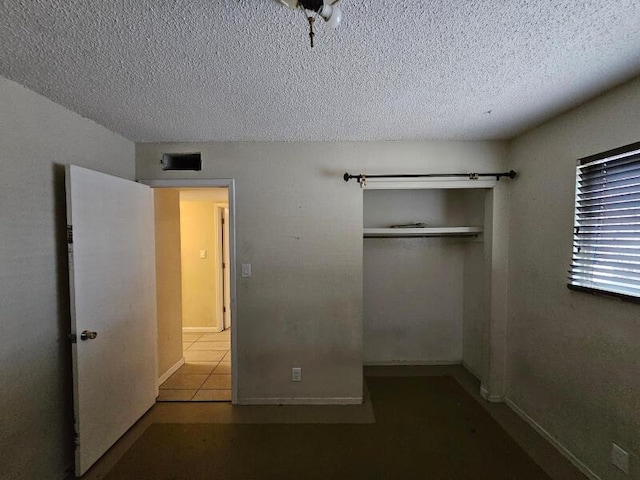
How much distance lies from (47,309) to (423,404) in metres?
2.78

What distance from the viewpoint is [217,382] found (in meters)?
2.90

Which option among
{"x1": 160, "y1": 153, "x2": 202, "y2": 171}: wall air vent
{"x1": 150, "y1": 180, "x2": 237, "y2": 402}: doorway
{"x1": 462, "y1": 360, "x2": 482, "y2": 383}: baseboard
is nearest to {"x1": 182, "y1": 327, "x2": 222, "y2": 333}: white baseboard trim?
{"x1": 150, "y1": 180, "x2": 237, "y2": 402}: doorway

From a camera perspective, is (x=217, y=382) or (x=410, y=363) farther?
(x=410, y=363)

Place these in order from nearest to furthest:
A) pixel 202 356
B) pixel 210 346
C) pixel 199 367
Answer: pixel 199 367 < pixel 202 356 < pixel 210 346

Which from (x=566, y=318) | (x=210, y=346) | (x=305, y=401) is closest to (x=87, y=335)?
(x=305, y=401)

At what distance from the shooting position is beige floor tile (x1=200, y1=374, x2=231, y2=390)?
280cm

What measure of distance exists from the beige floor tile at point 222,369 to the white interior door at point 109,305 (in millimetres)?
710

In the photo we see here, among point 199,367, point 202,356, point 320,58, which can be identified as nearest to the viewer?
point 320,58

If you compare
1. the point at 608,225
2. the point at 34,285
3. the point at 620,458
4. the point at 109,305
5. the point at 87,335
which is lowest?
the point at 620,458

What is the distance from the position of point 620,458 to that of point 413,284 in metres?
1.85

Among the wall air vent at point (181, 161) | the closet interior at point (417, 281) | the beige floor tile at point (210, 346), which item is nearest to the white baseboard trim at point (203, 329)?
the beige floor tile at point (210, 346)

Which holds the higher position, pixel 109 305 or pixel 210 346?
pixel 109 305

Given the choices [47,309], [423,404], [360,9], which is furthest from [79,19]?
[423,404]

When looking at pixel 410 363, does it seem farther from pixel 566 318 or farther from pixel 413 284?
pixel 566 318
